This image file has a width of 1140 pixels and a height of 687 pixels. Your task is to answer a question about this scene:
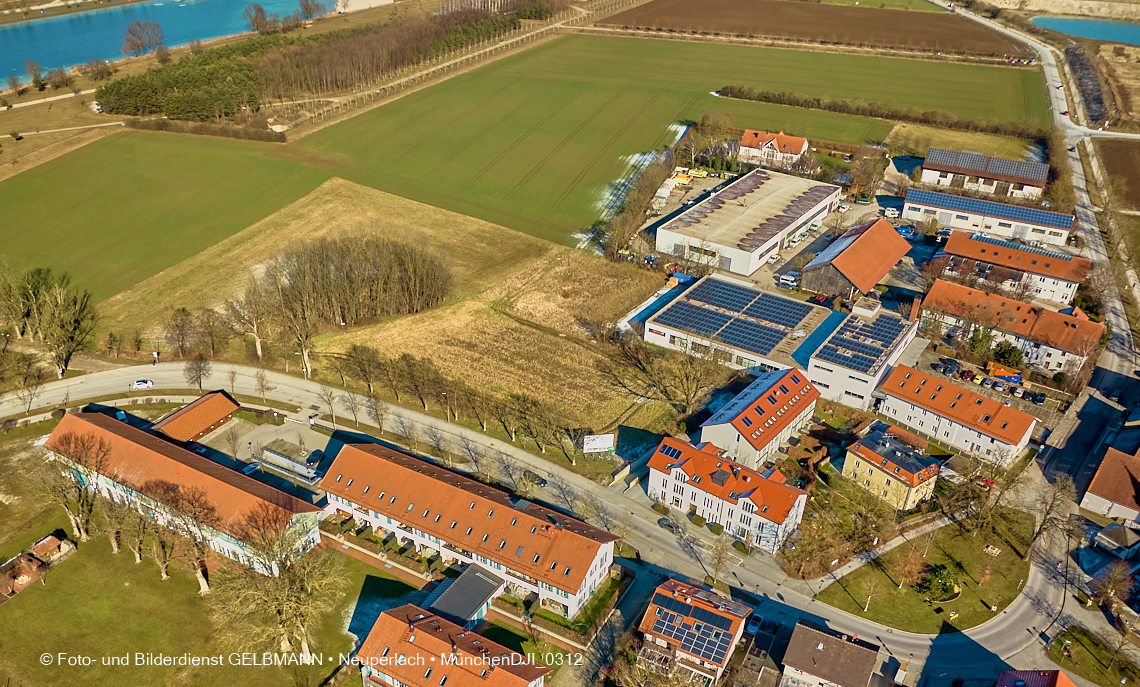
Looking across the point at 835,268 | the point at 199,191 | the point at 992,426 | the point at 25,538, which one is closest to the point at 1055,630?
the point at 992,426

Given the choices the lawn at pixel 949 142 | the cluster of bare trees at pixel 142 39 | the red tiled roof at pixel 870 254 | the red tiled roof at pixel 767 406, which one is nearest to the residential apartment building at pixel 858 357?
the red tiled roof at pixel 767 406

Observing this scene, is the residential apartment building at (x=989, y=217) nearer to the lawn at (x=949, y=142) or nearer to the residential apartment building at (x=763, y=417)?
the lawn at (x=949, y=142)

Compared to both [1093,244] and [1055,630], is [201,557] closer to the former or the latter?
[1055,630]

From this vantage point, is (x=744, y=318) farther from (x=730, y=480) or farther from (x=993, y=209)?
(x=993, y=209)

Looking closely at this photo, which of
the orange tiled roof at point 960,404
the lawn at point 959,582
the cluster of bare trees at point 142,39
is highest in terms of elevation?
the cluster of bare trees at point 142,39

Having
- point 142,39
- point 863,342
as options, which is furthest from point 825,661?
point 142,39

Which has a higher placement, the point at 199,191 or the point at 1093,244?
the point at 199,191

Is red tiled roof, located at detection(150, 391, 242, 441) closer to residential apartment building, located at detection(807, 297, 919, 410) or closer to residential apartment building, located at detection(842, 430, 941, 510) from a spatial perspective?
residential apartment building, located at detection(807, 297, 919, 410)
